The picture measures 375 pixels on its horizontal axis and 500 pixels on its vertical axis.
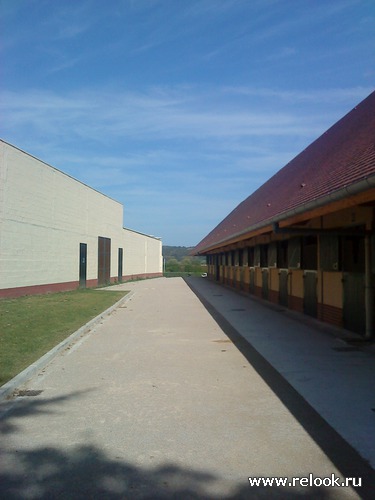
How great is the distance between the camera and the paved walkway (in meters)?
3.72

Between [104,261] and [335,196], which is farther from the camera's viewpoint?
[104,261]

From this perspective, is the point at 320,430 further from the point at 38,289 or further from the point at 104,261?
the point at 104,261

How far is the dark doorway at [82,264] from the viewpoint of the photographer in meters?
31.7

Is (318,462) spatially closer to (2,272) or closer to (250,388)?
(250,388)

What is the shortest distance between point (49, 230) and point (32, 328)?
14959 mm

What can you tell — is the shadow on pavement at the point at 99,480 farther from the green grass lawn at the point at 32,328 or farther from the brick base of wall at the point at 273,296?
the brick base of wall at the point at 273,296

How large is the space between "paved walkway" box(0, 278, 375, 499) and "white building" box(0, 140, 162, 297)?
42.9 feet

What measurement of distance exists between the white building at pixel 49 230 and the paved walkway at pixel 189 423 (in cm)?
1308

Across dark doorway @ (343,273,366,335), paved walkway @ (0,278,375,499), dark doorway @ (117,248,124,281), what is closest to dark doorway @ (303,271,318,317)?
dark doorway @ (343,273,366,335)

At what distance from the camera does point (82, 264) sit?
105 ft

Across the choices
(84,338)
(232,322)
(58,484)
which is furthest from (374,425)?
(232,322)

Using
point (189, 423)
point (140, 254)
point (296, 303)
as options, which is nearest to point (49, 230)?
point (296, 303)

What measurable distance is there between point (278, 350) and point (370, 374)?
2.30 metres

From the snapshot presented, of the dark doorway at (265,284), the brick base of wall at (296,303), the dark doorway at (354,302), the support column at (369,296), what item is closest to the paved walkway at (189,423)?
the support column at (369,296)
